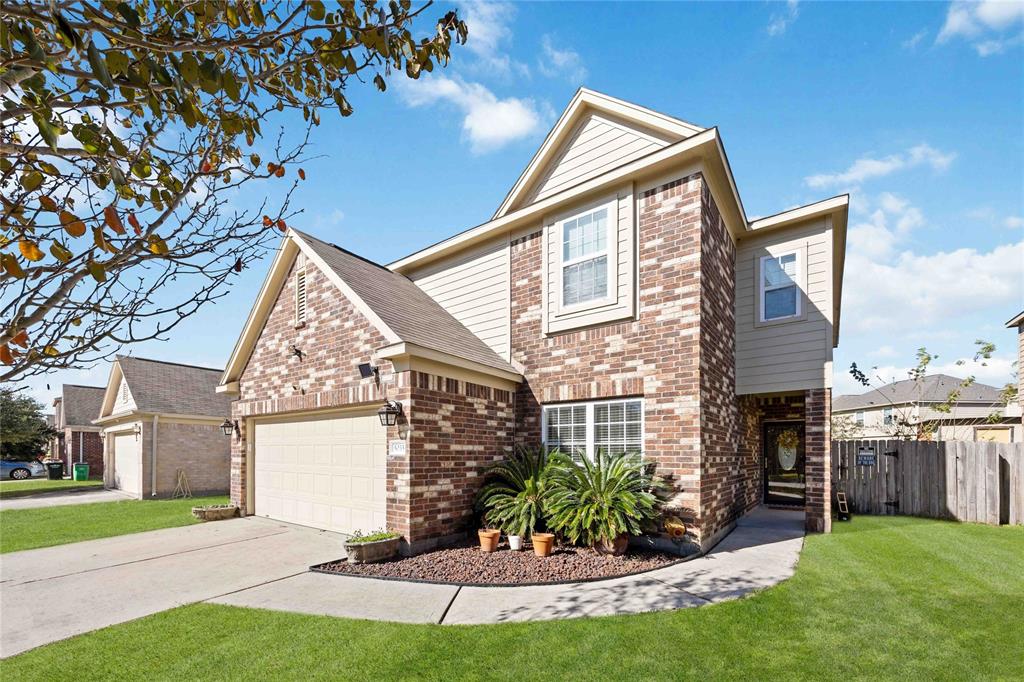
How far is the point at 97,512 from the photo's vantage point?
13.7m

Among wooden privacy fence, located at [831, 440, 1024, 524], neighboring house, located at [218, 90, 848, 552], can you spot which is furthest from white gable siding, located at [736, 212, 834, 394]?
wooden privacy fence, located at [831, 440, 1024, 524]

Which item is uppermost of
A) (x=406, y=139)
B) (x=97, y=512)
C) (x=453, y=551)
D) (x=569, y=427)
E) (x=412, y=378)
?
(x=406, y=139)

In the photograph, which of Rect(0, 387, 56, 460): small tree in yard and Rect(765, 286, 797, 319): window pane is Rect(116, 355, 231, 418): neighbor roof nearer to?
Rect(0, 387, 56, 460): small tree in yard

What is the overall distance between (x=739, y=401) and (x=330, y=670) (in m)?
9.12

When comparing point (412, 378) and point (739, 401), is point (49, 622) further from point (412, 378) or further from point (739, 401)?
point (739, 401)

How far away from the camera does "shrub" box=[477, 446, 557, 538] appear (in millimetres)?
7996

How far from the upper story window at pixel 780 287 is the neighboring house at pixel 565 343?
0.04 meters

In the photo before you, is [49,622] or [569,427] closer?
[49,622]

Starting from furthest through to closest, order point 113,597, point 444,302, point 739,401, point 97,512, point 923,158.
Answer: point 97,512 → point 444,302 → point 739,401 → point 923,158 → point 113,597

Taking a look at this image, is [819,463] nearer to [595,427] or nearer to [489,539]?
[595,427]

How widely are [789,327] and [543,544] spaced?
20.7 feet

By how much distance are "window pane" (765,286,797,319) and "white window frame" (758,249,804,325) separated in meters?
0.06

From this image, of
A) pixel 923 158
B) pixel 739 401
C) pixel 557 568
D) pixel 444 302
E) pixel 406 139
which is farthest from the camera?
pixel 444 302

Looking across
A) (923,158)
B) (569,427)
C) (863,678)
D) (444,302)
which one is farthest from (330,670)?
(923,158)
